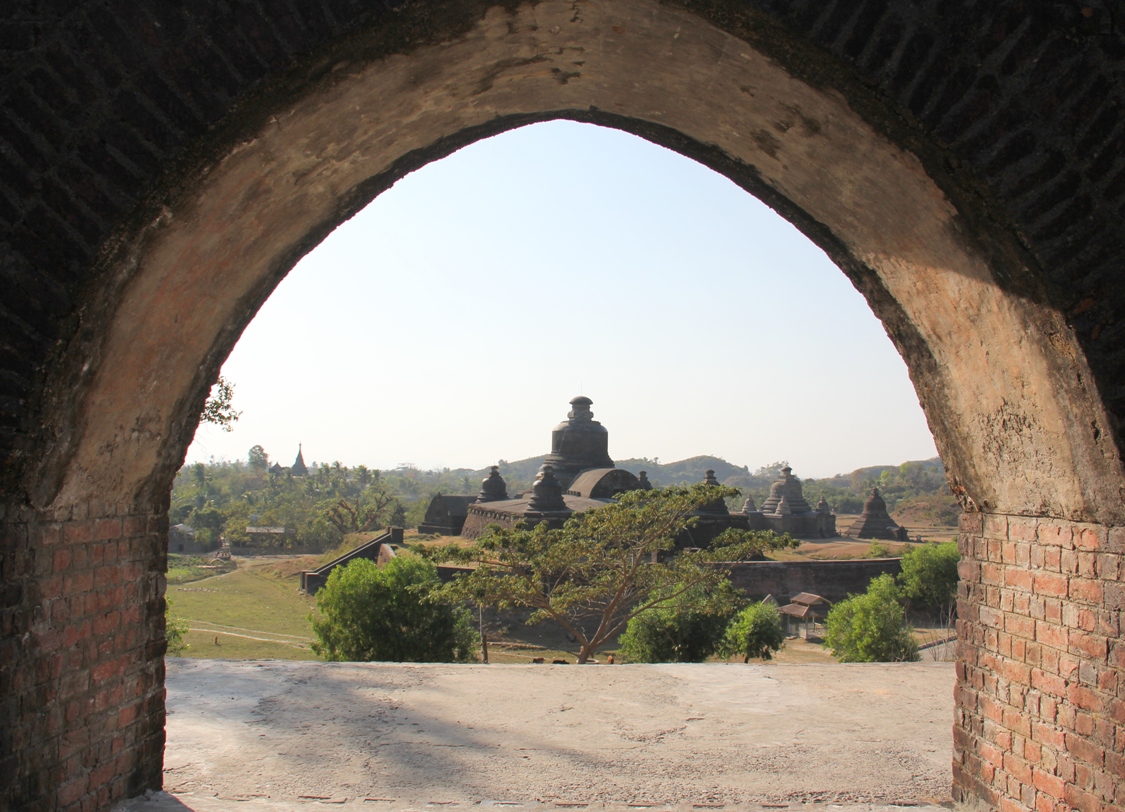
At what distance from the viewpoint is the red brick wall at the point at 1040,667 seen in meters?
2.57

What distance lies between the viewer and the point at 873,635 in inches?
579

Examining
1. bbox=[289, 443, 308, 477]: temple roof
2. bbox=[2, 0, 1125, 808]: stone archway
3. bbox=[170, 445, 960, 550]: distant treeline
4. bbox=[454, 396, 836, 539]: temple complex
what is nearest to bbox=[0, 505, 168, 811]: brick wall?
bbox=[2, 0, 1125, 808]: stone archway

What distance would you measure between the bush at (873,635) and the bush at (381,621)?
710 centimetres

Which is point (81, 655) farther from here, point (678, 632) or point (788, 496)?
point (788, 496)

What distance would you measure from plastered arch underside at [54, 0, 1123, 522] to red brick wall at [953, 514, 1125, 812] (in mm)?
154

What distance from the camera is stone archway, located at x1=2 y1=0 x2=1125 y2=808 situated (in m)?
2.45

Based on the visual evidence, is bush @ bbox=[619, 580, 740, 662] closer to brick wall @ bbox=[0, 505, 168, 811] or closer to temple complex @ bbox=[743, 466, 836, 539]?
brick wall @ bbox=[0, 505, 168, 811]

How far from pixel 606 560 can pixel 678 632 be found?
1.71 meters

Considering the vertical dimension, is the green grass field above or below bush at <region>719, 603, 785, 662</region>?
below

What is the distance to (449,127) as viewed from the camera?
10.6 feet

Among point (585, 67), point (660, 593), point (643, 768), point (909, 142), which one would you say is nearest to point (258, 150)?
point (585, 67)

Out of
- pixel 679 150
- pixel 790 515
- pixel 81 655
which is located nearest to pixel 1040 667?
pixel 679 150

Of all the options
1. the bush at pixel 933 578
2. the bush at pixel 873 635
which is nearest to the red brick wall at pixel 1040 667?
the bush at pixel 873 635

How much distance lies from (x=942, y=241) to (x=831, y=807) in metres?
2.39
